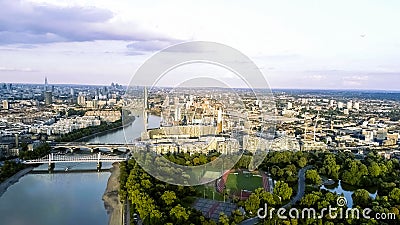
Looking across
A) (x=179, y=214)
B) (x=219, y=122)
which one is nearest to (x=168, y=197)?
(x=179, y=214)

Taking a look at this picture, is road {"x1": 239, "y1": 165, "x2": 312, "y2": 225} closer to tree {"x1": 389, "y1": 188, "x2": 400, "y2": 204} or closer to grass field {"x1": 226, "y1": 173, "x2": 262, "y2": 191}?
grass field {"x1": 226, "y1": 173, "x2": 262, "y2": 191}

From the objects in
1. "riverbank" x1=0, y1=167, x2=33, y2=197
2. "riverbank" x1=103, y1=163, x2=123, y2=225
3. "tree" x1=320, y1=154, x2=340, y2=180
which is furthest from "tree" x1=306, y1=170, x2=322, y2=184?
"riverbank" x1=0, y1=167, x2=33, y2=197

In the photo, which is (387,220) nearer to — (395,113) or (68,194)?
(68,194)

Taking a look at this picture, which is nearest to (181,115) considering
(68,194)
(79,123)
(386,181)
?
(68,194)

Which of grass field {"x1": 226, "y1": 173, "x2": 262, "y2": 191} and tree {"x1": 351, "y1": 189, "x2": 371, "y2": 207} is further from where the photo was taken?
grass field {"x1": 226, "y1": 173, "x2": 262, "y2": 191}

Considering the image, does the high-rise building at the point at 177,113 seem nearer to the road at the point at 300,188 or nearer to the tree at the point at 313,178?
the road at the point at 300,188

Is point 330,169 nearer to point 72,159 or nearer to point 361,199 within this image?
point 361,199
